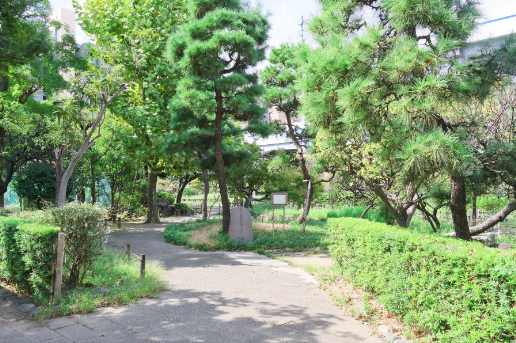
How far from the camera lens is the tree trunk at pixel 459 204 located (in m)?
5.14

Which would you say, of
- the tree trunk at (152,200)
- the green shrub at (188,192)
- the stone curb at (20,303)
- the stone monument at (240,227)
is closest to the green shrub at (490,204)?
the stone monument at (240,227)

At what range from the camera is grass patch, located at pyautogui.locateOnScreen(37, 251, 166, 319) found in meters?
4.93

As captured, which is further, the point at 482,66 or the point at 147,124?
the point at 147,124

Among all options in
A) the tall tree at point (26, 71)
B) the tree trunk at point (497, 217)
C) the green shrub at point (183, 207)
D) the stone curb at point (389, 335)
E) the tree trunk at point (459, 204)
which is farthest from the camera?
the green shrub at point (183, 207)

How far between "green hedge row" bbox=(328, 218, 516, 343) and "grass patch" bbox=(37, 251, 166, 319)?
3.54 meters

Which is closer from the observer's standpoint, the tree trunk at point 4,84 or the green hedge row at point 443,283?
the green hedge row at point 443,283

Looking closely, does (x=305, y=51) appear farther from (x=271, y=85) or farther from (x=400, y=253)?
(x=271, y=85)

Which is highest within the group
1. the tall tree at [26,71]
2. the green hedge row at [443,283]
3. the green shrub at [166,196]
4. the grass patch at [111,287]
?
the tall tree at [26,71]

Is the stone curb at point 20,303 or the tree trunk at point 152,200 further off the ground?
the tree trunk at point 152,200

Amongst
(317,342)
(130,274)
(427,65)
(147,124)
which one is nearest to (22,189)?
(147,124)

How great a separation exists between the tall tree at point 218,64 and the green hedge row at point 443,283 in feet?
21.2

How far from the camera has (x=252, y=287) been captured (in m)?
6.27

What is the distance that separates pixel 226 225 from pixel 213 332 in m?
7.30

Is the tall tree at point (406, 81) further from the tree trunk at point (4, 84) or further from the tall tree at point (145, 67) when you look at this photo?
the tree trunk at point (4, 84)
